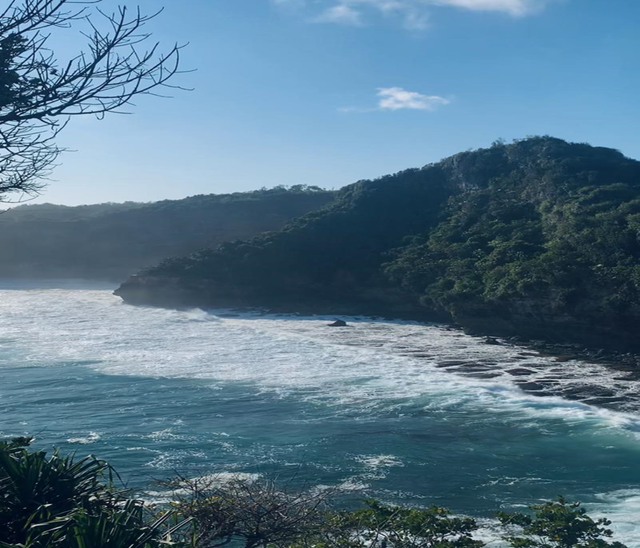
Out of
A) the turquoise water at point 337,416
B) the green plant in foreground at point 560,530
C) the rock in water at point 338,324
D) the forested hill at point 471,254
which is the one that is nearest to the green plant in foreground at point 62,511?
the green plant in foreground at point 560,530

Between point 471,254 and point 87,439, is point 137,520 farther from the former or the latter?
point 471,254

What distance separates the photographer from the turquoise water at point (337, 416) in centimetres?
1223

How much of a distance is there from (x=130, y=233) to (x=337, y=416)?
1958 inches

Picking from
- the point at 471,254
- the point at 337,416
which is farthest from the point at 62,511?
the point at 471,254

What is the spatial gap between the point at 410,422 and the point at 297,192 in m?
58.2

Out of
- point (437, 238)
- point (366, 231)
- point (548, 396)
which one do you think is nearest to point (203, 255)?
point (366, 231)

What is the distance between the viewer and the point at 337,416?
53.6 ft

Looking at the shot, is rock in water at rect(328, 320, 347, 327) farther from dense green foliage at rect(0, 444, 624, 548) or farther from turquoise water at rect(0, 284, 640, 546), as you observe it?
dense green foliage at rect(0, 444, 624, 548)

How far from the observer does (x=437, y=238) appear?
40438 mm

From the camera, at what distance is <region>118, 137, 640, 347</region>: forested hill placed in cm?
2730

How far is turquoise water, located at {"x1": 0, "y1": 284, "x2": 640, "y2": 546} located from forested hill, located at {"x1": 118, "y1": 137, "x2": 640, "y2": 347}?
3.27m

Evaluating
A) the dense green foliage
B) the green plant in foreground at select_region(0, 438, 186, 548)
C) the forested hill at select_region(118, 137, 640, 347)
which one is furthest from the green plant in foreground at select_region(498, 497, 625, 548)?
the forested hill at select_region(118, 137, 640, 347)

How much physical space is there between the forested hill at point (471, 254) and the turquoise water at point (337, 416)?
10.7ft

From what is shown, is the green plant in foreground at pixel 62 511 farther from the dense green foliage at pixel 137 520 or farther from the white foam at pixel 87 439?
the white foam at pixel 87 439
